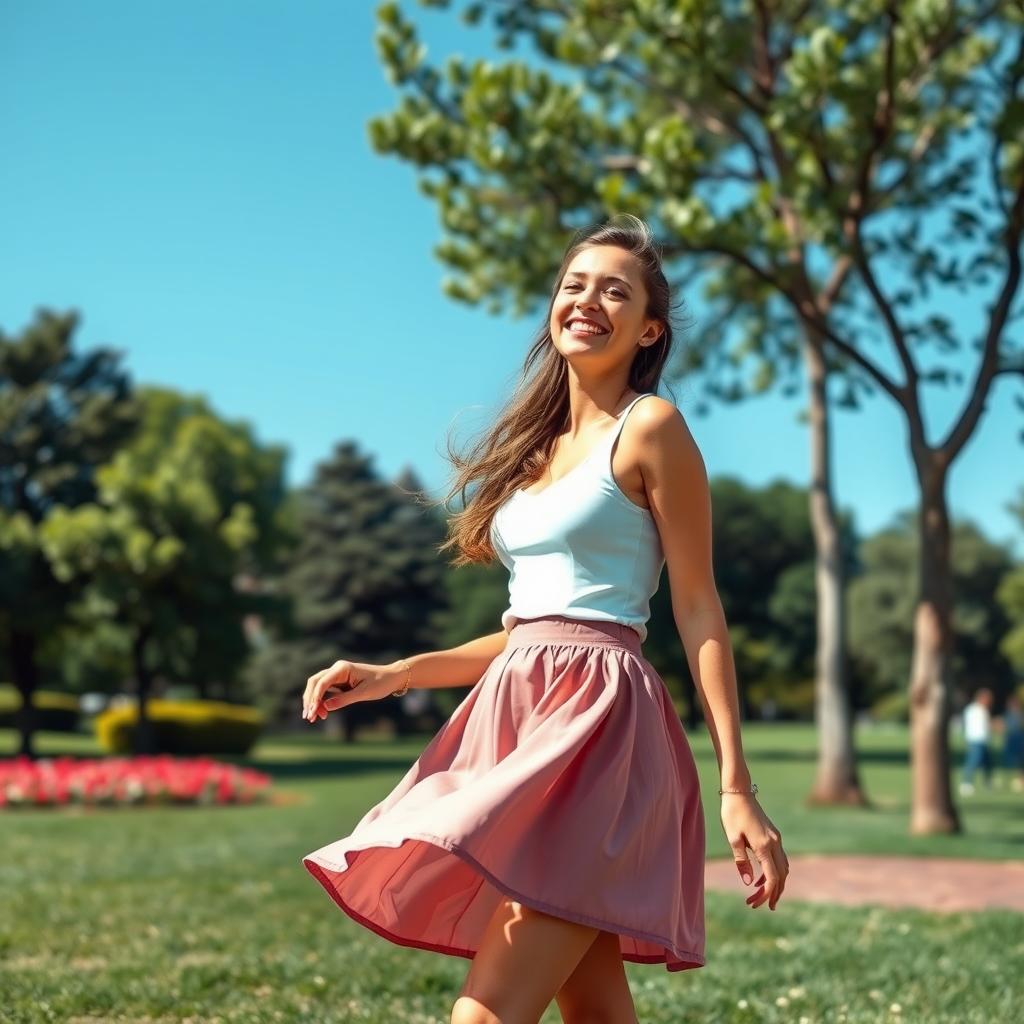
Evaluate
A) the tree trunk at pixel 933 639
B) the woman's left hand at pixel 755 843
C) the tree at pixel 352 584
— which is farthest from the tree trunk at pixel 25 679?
the woman's left hand at pixel 755 843

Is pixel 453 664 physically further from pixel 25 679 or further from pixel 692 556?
pixel 25 679

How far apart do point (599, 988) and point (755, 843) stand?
0.52 metres

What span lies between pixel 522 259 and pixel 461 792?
483 inches

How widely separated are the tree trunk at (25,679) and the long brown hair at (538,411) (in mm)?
29685

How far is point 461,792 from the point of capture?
2.66 meters

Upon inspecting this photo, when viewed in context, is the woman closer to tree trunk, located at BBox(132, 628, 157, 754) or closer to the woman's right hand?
the woman's right hand

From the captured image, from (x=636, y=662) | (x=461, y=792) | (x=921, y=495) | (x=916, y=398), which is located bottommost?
(x=461, y=792)

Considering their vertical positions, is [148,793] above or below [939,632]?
below

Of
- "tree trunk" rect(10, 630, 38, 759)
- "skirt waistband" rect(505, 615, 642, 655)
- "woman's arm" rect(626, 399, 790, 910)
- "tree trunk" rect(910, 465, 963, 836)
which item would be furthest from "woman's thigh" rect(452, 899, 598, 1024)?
"tree trunk" rect(10, 630, 38, 759)

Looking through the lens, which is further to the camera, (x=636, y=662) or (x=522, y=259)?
(x=522, y=259)

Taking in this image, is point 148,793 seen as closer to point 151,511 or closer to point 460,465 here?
point 151,511

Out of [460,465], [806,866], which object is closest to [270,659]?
[806,866]

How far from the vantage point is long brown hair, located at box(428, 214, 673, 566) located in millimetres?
3199

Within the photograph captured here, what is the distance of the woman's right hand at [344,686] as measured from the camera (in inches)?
121
